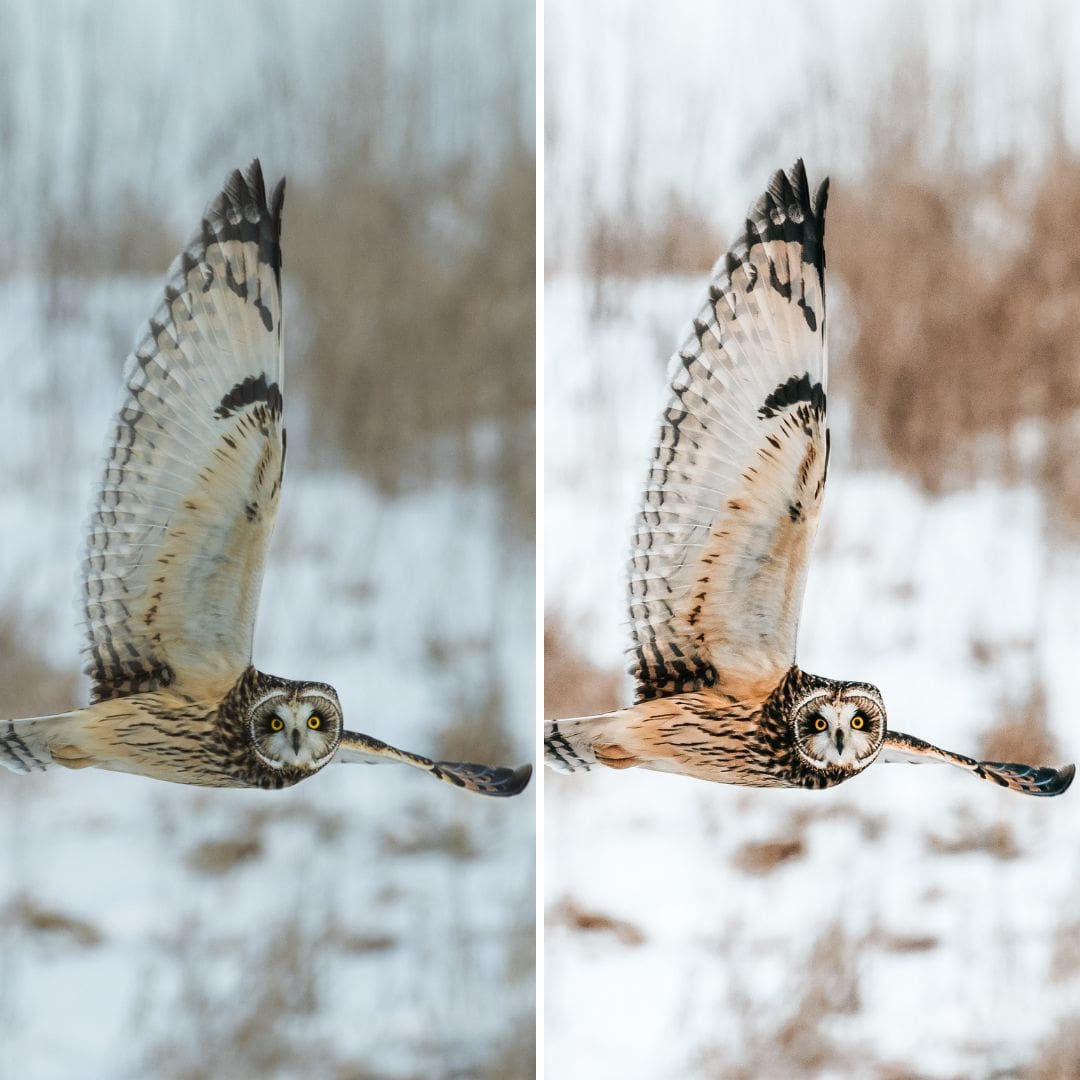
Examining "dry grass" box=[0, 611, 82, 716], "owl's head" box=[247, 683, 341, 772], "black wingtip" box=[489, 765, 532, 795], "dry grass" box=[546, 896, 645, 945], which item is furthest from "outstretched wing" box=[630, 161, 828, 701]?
"dry grass" box=[0, 611, 82, 716]

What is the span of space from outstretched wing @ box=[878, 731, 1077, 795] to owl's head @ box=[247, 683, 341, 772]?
0.73m

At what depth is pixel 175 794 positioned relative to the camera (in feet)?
5.45

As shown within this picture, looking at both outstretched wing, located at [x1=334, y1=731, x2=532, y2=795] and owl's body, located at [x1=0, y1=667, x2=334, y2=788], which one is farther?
outstretched wing, located at [x1=334, y1=731, x2=532, y2=795]

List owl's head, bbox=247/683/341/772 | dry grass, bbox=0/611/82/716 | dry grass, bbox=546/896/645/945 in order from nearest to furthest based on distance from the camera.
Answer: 1. dry grass, bbox=0/611/82/716
2. owl's head, bbox=247/683/341/772
3. dry grass, bbox=546/896/645/945

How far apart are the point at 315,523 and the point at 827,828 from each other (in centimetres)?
79

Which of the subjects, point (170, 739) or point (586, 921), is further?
point (586, 921)

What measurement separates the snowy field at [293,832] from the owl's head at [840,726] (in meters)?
0.37

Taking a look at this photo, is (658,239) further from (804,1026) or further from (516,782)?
(804,1026)

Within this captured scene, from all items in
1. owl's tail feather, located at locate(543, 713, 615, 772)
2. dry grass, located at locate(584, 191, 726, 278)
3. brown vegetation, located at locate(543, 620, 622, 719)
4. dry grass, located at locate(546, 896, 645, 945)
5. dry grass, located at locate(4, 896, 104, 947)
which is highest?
dry grass, located at locate(584, 191, 726, 278)

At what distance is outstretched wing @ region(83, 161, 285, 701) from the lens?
1630 millimetres

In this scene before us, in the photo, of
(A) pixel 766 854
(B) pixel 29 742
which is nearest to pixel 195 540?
(B) pixel 29 742

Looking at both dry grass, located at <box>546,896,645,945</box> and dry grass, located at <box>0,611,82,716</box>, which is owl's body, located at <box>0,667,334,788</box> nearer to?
dry grass, located at <box>0,611,82,716</box>

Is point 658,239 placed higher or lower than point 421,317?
higher

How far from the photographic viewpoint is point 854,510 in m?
1.80
